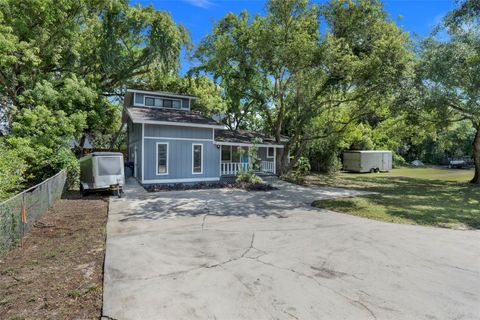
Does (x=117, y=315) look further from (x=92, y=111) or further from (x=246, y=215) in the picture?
(x=92, y=111)

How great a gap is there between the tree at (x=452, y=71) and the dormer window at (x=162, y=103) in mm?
14439

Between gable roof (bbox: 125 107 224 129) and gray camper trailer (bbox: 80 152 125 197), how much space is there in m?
2.79

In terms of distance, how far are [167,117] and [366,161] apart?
2083 centimetres

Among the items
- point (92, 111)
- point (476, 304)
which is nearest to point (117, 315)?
point (476, 304)

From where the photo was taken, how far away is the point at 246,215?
8969mm

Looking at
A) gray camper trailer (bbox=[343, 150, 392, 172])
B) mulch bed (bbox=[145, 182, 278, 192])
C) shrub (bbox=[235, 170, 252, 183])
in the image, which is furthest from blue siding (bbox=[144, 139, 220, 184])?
gray camper trailer (bbox=[343, 150, 392, 172])

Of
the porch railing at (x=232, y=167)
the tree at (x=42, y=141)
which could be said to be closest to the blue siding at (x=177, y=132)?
the porch railing at (x=232, y=167)

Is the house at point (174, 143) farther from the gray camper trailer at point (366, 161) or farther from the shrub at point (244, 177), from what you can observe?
the gray camper trailer at point (366, 161)

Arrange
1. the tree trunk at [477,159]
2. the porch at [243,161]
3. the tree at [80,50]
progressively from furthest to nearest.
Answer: the tree trunk at [477,159]
the porch at [243,161]
the tree at [80,50]

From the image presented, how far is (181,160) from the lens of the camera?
15.3 meters

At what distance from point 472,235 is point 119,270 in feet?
27.0

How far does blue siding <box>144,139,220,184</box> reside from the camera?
571 inches

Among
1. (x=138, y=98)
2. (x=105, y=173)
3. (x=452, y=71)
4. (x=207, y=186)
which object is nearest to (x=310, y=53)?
(x=452, y=71)

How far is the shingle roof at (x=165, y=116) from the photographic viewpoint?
47.8 feet
